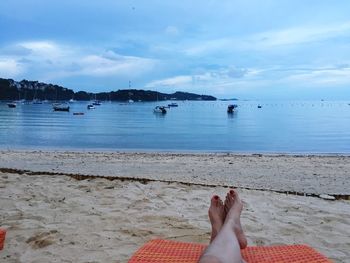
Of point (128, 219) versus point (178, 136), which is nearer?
point (128, 219)

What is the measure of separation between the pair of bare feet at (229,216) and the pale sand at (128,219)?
742mm

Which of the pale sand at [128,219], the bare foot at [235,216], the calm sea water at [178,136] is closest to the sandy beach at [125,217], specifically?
the pale sand at [128,219]

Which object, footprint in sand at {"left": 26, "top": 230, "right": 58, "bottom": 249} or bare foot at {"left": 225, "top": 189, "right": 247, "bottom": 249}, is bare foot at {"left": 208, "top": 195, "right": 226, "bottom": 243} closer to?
bare foot at {"left": 225, "top": 189, "right": 247, "bottom": 249}

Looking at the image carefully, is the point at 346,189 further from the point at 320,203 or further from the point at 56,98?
the point at 56,98

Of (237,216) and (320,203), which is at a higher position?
(237,216)

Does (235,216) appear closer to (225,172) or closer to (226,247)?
(226,247)

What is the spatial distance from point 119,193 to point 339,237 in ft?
9.32

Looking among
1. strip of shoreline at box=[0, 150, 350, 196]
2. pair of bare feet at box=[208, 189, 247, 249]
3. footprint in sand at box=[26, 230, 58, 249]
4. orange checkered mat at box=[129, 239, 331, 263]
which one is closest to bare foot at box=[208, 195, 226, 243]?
pair of bare feet at box=[208, 189, 247, 249]

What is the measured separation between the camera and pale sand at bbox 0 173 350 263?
3.32 meters

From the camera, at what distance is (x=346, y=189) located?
8.41 m

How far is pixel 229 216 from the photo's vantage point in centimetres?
274

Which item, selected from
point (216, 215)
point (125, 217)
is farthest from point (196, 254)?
point (125, 217)

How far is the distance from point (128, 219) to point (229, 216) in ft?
5.53

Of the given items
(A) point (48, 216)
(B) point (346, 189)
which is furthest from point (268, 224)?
(B) point (346, 189)
